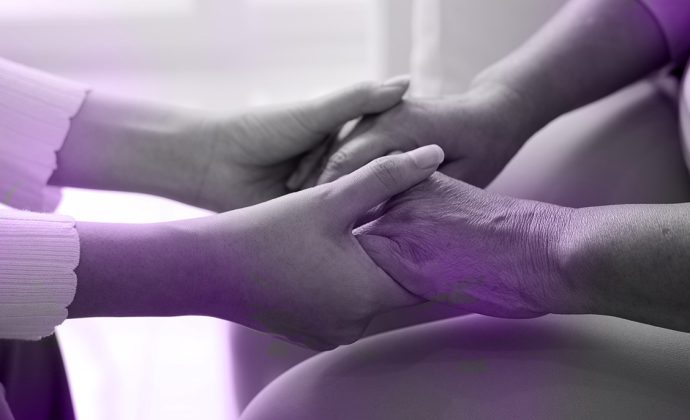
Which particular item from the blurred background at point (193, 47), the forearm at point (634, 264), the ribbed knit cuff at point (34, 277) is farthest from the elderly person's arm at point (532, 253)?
the blurred background at point (193, 47)

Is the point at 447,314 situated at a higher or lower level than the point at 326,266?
lower

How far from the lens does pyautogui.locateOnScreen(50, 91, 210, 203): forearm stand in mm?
1085

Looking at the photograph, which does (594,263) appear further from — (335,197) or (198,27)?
(198,27)

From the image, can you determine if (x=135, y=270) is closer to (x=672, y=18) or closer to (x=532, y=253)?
(x=532, y=253)

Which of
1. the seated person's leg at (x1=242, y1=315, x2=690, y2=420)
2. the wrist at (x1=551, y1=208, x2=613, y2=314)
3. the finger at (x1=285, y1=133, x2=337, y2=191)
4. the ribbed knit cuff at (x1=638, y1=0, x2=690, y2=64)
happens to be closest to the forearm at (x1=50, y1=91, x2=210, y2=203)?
the finger at (x1=285, y1=133, x2=337, y2=191)

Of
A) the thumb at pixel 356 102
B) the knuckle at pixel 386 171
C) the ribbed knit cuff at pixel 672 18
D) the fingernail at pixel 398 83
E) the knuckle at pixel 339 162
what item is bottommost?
the knuckle at pixel 339 162

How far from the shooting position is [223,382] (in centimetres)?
99

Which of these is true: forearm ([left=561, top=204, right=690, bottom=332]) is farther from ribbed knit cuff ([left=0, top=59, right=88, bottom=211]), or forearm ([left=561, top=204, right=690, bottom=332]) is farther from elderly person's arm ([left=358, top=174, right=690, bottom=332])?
ribbed knit cuff ([left=0, top=59, right=88, bottom=211])

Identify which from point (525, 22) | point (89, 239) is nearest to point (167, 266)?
point (89, 239)

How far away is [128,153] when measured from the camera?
109cm

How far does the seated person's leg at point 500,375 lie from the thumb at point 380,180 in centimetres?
16

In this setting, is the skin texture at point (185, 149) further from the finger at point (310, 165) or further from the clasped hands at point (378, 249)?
the clasped hands at point (378, 249)

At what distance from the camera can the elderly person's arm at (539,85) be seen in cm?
103

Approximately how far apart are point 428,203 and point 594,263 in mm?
207
